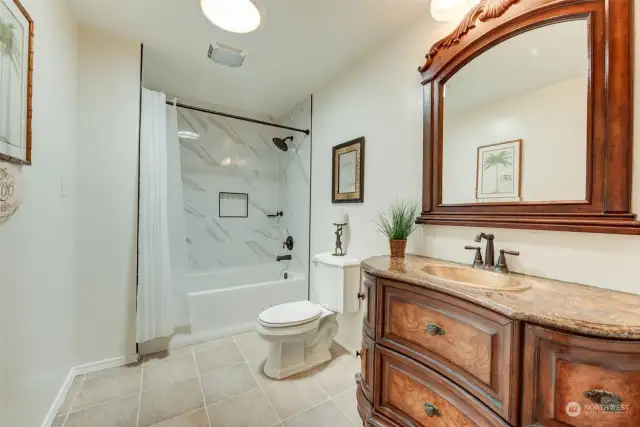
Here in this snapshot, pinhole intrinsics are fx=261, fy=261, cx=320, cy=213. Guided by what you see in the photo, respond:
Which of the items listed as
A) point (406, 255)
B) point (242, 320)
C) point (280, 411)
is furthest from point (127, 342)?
point (406, 255)

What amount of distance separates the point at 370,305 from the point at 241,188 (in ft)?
8.30

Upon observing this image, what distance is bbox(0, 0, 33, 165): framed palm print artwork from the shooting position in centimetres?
96

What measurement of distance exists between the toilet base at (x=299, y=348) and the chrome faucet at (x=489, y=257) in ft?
3.73

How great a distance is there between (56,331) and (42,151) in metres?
1.00

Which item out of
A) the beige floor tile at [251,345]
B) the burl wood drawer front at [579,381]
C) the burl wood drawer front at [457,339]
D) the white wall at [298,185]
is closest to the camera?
the burl wood drawer front at [579,381]

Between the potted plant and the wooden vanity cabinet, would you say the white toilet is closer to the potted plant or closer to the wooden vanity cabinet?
the potted plant

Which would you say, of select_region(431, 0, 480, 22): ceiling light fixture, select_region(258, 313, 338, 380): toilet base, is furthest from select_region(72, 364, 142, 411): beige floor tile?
select_region(431, 0, 480, 22): ceiling light fixture

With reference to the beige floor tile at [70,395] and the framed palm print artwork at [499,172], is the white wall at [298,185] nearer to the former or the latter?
the framed palm print artwork at [499,172]

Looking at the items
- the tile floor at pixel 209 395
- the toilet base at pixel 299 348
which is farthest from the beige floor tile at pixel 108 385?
the toilet base at pixel 299 348

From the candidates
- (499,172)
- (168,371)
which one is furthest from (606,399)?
(168,371)

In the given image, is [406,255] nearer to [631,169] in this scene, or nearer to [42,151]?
[631,169]

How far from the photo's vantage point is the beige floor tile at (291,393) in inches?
60.2

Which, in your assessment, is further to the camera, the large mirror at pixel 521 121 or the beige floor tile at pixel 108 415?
the beige floor tile at pixel 108 415

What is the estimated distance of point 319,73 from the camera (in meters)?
2.33
